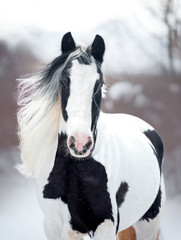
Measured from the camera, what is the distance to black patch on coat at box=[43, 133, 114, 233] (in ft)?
4.02

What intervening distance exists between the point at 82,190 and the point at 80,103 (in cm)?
31

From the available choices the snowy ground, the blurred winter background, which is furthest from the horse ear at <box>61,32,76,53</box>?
the blurred winter background

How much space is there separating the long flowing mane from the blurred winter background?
137cm

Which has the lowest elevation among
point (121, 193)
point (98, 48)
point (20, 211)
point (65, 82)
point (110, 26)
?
point (20, 211)

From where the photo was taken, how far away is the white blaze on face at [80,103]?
1082 mm

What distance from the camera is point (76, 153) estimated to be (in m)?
1.09

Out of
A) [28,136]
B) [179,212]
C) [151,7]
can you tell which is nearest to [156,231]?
[28,136]

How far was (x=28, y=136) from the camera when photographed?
4.37 ft

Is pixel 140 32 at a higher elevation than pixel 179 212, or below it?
higher

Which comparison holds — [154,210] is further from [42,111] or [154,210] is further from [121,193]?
[42,111]

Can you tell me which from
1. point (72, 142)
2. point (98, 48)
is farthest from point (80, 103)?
point (98, 48)

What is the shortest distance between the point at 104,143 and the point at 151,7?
2.19 metres

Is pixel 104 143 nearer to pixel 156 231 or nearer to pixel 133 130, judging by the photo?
pixel 133 130

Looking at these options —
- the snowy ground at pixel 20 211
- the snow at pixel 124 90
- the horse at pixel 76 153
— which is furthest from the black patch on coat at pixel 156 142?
the snow at pixel 124 90
